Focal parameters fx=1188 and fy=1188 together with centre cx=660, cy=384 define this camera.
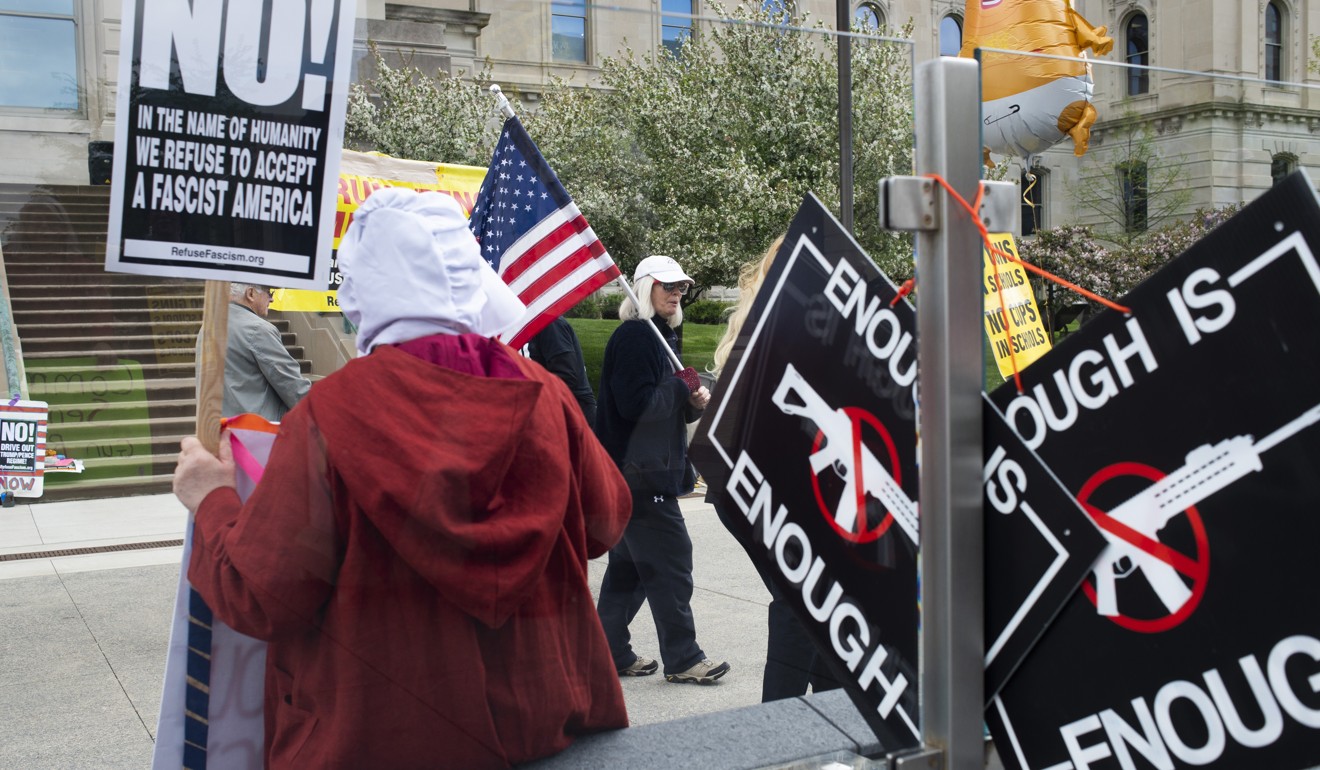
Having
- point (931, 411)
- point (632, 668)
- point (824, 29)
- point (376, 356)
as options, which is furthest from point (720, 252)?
point (632, 668)

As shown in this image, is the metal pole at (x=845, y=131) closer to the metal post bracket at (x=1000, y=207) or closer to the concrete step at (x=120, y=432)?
the metal post bracket at (x=1000, y=207)

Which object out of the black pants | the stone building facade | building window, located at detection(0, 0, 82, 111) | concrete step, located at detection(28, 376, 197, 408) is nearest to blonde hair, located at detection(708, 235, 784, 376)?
the black pants

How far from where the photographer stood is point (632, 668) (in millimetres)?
2926

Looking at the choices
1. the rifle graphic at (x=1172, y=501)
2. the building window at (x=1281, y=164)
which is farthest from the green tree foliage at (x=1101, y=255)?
the rifle graphic at (x=1172, y=501)

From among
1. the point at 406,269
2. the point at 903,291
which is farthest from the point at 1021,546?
the point at 406,269

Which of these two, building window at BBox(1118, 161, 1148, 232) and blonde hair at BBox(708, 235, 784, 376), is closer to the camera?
blonde hair at BBox(708, 235, 784, 376)

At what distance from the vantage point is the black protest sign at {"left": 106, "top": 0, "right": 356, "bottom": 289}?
194 cm

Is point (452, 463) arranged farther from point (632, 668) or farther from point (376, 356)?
point (632, 668)

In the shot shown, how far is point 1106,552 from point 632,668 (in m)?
1.33

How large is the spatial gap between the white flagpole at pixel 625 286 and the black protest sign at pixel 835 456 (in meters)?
0.29

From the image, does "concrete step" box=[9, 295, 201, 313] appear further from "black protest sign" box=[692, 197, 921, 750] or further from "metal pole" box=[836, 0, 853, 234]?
"metal pole" box=[836, 0, 853, 234]

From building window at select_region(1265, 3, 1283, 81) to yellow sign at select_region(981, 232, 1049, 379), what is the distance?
811 mm

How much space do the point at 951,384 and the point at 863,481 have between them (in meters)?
0.27

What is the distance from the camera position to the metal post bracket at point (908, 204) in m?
2.05
